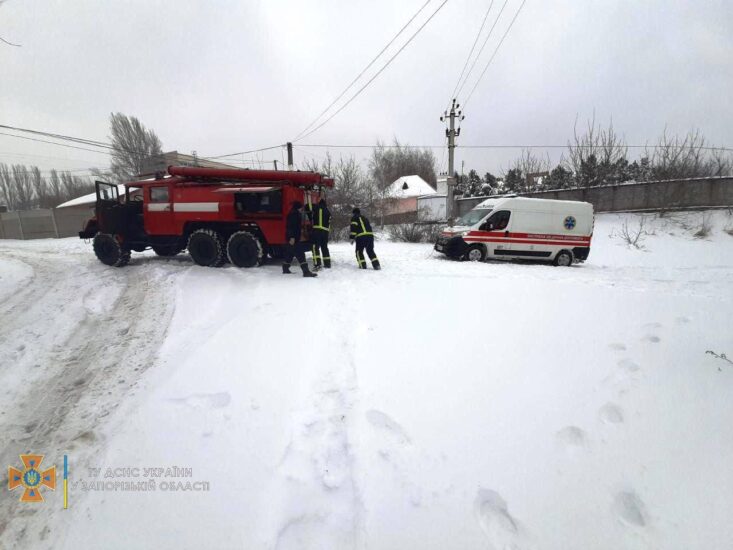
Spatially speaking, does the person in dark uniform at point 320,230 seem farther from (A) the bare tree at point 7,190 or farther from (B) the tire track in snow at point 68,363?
(A) the bare tree at point 7,190

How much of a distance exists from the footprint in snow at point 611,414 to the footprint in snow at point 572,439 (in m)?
0.30

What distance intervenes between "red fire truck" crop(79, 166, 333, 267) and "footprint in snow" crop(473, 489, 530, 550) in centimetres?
611

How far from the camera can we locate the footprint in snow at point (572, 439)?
2479mm

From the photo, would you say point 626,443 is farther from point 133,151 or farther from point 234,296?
point 133,151

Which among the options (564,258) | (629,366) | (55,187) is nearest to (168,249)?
(629,366)

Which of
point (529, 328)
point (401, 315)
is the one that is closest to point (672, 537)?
point (529, 328)

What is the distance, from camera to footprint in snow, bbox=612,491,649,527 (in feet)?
6.64

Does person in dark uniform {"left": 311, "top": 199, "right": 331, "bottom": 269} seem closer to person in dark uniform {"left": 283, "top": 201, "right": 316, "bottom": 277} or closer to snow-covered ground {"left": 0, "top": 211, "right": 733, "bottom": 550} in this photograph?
person in dark uniform {"left": 283, "top": 201, "right": 316, "bottom": 277}

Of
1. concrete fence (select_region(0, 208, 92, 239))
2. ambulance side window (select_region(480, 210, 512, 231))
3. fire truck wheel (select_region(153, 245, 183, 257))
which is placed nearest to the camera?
fire truck wheel (select_region(153, 245, 183, 257))

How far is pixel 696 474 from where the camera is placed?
226 centimetres

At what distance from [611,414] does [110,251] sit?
33.7 ft

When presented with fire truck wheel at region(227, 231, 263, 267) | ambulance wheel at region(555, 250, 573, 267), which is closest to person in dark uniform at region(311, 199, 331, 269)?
fire truck wheel at region(227, 231, 263, 267)

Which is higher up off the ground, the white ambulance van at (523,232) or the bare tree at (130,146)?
the bare tree at (130,146)

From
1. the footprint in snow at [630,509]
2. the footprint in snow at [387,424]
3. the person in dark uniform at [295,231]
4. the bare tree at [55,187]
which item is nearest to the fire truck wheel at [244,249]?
the person in dark uniform at [295,231]
